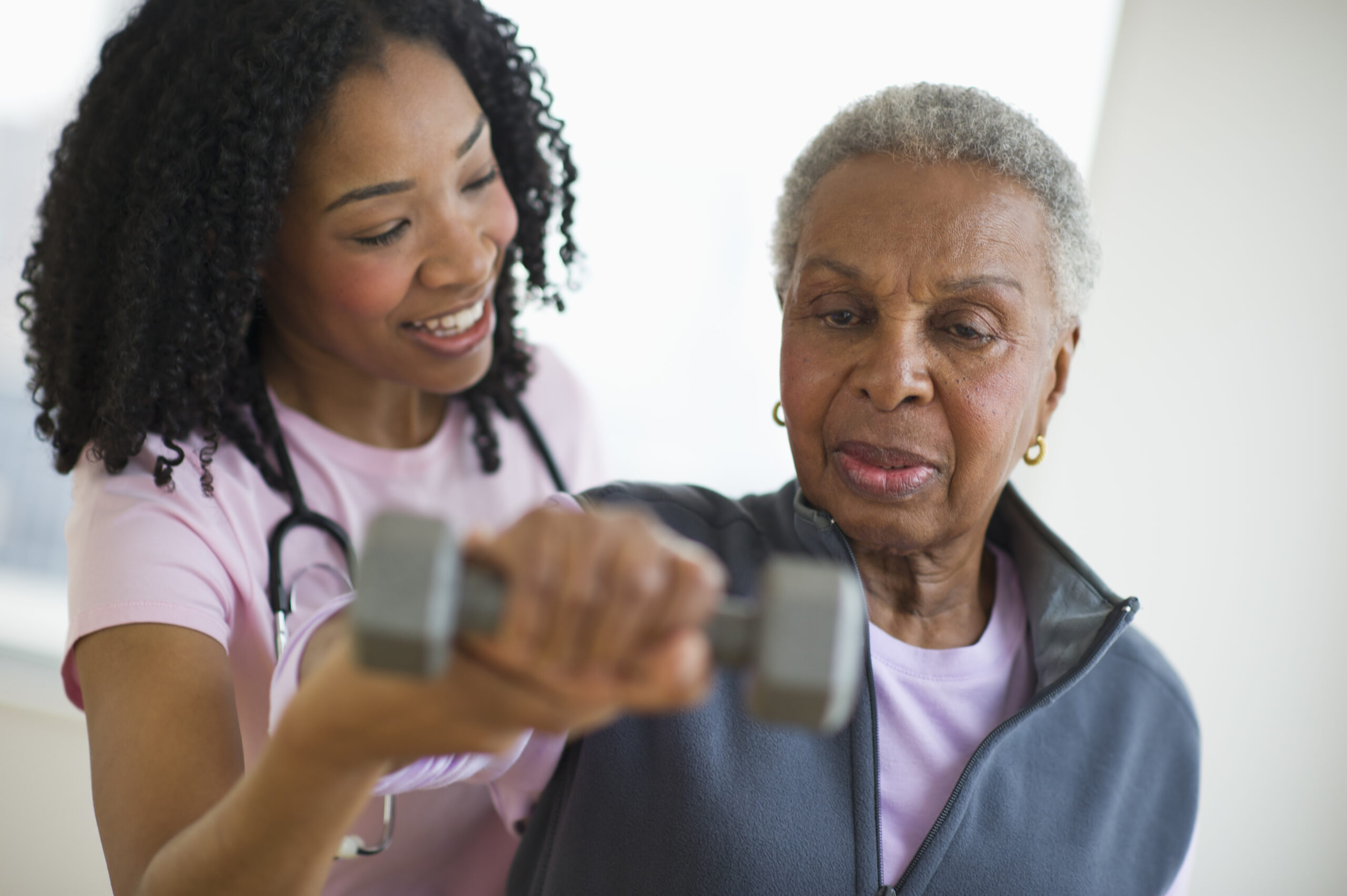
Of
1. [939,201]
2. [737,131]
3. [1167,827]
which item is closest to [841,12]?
[737,131]

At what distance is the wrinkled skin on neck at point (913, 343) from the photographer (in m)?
1.23

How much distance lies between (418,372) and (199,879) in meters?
0.83

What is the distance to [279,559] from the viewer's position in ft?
4.71

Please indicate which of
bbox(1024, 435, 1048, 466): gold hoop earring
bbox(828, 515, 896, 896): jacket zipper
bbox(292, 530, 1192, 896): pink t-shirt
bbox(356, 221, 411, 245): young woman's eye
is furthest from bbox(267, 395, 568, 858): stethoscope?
bbox(1024, 435, 1048, 466): gold hoop earring

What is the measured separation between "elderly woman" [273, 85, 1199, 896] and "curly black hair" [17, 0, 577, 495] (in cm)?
61

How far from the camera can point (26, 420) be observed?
2807mm

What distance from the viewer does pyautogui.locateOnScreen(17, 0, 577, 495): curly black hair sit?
1.43 meters

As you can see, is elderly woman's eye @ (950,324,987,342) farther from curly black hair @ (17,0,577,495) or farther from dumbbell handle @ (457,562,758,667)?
curly black hair @ (17,0,577,495)

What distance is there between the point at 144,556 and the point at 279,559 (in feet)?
0.60

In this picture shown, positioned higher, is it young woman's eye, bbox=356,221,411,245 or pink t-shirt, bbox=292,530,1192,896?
young woman's eye, bbox=356,221,411,245

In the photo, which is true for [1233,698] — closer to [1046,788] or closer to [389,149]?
[1046,788]

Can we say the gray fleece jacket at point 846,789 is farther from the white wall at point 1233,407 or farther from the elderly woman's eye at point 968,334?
the white wall at point 1233,407

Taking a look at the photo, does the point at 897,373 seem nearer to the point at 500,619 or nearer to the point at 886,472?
the point at 886,472

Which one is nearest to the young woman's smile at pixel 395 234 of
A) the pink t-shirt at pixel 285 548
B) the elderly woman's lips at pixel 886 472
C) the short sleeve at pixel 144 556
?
the pink t-shirt at pixel 285 548
